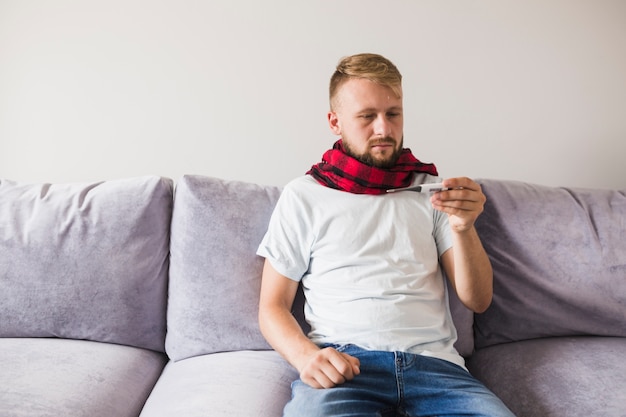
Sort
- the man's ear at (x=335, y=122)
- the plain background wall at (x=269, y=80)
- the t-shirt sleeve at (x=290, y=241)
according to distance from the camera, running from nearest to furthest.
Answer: the t-shirt sleeve at (x=290, y=241)
the man's ear at (x=335, y=122)
the plain background wall at (x=269, y=80)

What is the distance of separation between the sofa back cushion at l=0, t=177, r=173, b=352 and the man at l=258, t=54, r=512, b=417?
1.17 ft

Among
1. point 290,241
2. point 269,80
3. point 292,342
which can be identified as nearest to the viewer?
point 292,342

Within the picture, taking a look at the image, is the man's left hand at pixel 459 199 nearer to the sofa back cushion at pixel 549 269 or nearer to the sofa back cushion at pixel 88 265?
the sofa back cushion at pixel 549 269

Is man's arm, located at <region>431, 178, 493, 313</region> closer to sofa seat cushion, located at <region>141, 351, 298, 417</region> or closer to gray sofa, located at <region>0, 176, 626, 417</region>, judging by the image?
gray sofa, located at <region>0, 176, 626, 417</region>

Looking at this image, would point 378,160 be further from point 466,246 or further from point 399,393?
point 399,393

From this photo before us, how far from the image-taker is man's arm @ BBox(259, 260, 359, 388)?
98 cm

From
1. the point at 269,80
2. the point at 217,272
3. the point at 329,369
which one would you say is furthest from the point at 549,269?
the point at 269,80

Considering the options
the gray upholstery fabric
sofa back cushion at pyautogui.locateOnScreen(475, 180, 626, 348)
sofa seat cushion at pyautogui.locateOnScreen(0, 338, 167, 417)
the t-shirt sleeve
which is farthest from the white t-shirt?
sofa seat cushion at pyautogui.locateOnScreen(0, 338, 167, 417)

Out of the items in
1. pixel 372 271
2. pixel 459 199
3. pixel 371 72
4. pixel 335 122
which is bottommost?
pixel 372 271

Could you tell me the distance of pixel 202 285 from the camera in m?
1.34

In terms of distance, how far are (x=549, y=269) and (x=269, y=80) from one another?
1058mm

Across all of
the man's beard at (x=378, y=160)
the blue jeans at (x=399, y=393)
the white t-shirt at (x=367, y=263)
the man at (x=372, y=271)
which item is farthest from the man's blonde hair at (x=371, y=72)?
the blue jeans at (x=399, y=393)

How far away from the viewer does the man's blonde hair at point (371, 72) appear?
50.3 inches

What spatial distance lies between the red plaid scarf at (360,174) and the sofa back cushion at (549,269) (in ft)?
0.97
